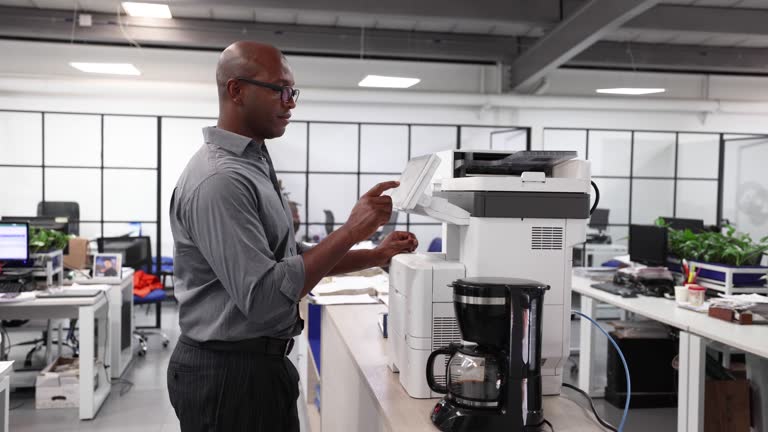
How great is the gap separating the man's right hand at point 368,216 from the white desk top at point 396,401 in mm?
467

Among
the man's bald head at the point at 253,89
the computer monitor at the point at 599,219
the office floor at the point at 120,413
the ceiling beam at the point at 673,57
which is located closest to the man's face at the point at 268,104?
the man's bald head at the point at 253,89

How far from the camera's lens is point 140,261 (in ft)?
21.0

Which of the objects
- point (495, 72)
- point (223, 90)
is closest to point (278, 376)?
point (223, 90)

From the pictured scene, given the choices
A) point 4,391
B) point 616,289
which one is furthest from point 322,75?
point 4,391

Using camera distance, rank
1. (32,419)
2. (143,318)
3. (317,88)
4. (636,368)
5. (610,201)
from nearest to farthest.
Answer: (32,419) < (636,368) < (143,318) < (317,88) < (610,201)

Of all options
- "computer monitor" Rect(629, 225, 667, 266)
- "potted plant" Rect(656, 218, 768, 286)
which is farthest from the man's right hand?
"computer monitor" Rect(629, 225, 667, 266)

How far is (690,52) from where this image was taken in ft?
27.9

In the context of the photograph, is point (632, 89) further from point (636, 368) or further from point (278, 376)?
point (278, 376)

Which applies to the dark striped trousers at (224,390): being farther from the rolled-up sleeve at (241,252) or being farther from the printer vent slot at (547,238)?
the printer vent slot at (547,238)

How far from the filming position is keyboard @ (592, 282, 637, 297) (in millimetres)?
4167

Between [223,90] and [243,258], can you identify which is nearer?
[243,258]

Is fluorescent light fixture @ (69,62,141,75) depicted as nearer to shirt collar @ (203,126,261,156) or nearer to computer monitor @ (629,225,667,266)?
computer monitor @ (629,225,667,266)

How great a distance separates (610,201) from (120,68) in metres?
8.61

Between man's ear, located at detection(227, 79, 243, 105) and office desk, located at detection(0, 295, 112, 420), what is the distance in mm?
3125
